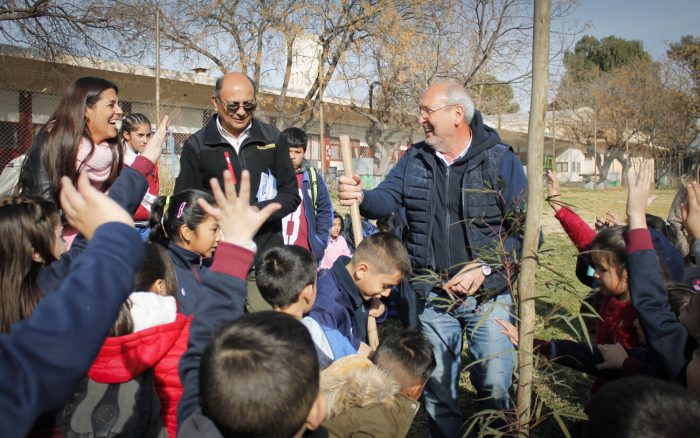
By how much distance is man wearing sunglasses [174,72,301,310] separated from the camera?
122 inches

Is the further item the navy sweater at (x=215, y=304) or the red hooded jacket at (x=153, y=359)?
the red hooded jacket at (x=153, y=359)

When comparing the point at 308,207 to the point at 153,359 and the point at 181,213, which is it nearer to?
the point at 181,213

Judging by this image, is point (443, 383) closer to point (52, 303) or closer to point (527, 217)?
point (527, 217)

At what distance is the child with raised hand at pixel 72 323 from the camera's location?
1.05 m

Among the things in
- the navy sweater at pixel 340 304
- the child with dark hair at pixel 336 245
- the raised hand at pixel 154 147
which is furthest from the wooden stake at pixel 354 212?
the child with dark hair at pixel 336 245

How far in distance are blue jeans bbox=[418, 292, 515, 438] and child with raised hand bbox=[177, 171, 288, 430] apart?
4.44ft

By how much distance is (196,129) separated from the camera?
14156 mm

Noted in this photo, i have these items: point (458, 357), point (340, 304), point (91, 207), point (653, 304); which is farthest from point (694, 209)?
point (91, 207)

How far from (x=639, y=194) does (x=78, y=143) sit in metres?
2.46

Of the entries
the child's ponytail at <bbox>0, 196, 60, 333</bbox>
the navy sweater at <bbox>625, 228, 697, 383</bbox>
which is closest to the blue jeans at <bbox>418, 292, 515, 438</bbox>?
the navy sweater at <bbox>625, 228, 697, 383</bbox>

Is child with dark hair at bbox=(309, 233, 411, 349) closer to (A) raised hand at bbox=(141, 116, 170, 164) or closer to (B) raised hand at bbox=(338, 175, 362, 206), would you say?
(B) raised hand at bbox=(338, 175, 362, 206)

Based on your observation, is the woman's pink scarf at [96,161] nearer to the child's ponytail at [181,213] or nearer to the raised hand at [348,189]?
the child's ponytail at [181,213]

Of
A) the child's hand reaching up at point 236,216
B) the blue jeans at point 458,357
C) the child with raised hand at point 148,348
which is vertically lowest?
the blue jeans at point 458,357

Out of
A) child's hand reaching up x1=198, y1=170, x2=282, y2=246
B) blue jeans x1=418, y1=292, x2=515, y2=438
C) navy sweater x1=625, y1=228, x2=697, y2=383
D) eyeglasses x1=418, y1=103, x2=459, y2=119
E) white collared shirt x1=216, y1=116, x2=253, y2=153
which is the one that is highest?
eyeglasses x1=418, y1=103, x2=459, y2=119
